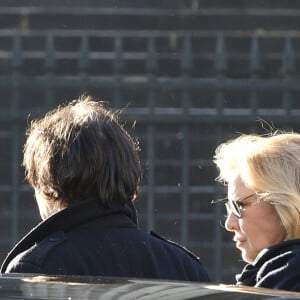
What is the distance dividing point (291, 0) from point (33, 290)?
5959 mm

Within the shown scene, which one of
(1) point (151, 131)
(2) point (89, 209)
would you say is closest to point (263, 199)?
(2) point (89, 209)

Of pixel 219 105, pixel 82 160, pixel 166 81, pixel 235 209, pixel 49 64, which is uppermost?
pixel 49 64

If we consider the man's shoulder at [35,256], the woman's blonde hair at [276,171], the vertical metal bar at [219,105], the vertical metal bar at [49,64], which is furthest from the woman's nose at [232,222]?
the vertical metal bar at [49,64]

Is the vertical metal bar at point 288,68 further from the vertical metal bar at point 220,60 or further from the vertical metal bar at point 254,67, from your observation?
the vertical metal bar at point 220,60

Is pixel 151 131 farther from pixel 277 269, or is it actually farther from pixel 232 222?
pixel 277 269

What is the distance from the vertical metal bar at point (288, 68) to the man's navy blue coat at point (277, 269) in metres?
4.81

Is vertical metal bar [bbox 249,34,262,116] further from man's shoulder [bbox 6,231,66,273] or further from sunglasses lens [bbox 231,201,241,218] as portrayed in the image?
man's shoulder [bbox 6,231,66,273]

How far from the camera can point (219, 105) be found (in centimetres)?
773

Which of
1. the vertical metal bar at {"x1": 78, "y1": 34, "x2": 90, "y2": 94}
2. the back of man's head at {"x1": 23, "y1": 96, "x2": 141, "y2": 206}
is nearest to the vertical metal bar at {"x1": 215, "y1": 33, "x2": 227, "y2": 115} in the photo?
the vertical metal bar at {"x1": 78, "y1": 34, "x2": 90, "y2": 94}

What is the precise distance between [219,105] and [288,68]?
0.47 m

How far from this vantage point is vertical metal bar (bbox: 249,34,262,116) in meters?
7.59

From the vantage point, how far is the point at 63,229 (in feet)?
9.09

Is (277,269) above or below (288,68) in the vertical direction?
below

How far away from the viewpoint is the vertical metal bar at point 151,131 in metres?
7.65
